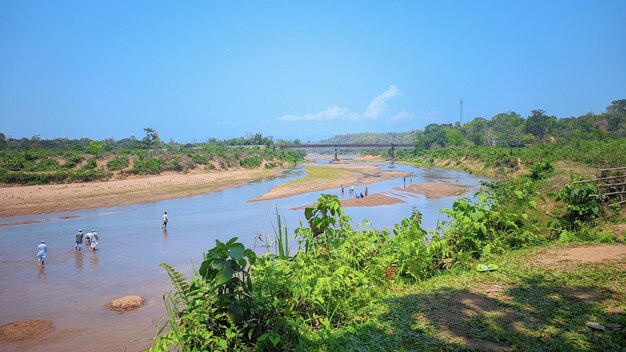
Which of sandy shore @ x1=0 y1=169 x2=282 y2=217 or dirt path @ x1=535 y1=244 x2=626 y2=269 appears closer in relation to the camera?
dirt path @ x1=535 y1=244 x2=626 y2=269

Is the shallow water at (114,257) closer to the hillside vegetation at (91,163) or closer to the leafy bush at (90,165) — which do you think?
the hillside vegetation at (91,163)

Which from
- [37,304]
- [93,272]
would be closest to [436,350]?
[37,304]

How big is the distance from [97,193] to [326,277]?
138ft

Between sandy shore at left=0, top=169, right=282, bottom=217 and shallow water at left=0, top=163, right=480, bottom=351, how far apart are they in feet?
10.6

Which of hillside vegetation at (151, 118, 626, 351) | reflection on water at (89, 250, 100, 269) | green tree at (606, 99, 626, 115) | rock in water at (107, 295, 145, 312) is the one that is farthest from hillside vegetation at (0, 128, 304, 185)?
green tree at (606, 99, 626, 115)

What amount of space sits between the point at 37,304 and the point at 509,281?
13.9m

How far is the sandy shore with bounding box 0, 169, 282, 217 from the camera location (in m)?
33.7

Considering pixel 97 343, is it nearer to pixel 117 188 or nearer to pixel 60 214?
pixel 60 214

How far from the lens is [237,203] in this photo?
A: 117 feet

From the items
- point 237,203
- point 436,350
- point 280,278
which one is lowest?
point 237,203

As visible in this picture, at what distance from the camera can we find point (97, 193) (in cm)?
4116

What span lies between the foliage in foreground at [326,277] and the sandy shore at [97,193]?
33.0m

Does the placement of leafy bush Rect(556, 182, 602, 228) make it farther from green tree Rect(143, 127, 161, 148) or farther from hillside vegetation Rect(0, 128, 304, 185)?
green tree Rect(143, 127, 161, 148)

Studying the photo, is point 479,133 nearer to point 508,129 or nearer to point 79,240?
point 508,129
